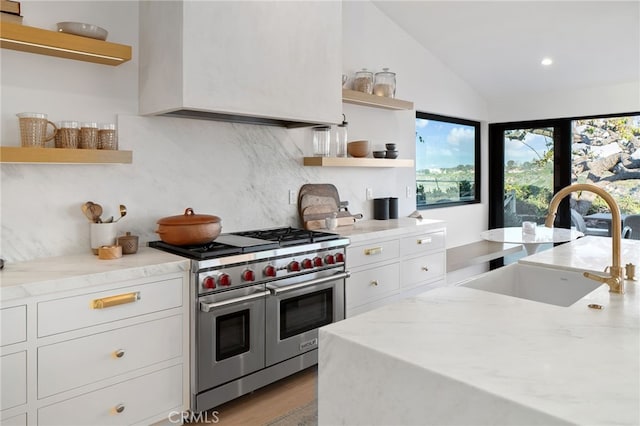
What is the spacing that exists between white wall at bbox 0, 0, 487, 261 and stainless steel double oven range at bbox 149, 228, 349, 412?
1.08 ft

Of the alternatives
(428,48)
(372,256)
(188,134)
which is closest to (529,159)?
(428,48)

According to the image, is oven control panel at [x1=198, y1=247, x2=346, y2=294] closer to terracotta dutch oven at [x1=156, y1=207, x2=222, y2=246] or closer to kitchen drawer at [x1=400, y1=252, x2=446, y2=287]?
terracotta dutch oven at [x1=156, y1=207, x2=222, y2=246]

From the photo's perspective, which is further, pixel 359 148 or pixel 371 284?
pixel 359 148

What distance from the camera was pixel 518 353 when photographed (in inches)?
43.0

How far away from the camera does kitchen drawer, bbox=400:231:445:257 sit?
147 inches

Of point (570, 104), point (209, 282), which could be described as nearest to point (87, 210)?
point (209, 282)

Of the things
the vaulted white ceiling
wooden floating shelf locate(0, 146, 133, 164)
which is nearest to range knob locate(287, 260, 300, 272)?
wooden floating shelf locate(0, 146, 133, 164)

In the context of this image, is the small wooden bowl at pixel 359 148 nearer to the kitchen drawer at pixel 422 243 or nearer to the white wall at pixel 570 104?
the kitchen drawer at pixel 422 243

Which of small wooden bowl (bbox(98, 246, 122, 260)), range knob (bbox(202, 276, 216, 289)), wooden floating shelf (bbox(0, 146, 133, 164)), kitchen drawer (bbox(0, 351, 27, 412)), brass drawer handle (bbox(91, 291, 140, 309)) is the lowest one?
kitchen drawer (bbox(0, 351, 27, 412))

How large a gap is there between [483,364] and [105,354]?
5.92ft

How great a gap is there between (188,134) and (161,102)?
1.39 ft

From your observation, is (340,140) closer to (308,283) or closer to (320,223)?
(320,223)

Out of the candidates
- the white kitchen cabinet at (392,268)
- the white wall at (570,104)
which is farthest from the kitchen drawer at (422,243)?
the white wall at (570,104)

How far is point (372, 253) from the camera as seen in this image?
3459mm
